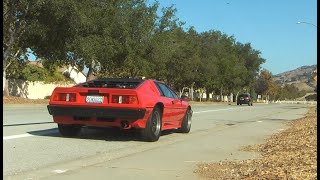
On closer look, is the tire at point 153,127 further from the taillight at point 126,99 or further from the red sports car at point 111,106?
the taillight at point 126,99

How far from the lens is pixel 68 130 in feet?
37.3

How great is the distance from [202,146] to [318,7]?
484cm

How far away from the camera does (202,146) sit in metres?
10.6

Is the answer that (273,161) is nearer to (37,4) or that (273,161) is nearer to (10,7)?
(37,4)

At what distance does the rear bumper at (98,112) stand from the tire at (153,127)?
1.64ft

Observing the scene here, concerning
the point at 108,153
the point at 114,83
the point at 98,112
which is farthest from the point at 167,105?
the point at 108,153

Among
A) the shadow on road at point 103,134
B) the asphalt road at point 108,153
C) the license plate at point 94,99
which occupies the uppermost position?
the license plate at point 94,99

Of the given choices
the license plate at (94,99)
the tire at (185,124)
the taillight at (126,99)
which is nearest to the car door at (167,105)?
the tire at (185,124)

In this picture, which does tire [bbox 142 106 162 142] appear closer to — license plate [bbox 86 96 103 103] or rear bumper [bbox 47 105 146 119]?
rear bumper [bbox 47 105 146 119]

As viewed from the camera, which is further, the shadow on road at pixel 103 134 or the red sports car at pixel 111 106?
the shadow on road at pixel 103 134

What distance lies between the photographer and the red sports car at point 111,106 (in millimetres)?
10359

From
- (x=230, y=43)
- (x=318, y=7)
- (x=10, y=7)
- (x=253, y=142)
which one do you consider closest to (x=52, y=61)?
(x=10, y=7)

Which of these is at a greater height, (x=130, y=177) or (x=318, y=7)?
(x=318, y=7)

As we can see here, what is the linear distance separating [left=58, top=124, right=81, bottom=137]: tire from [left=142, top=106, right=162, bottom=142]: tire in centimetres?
167
